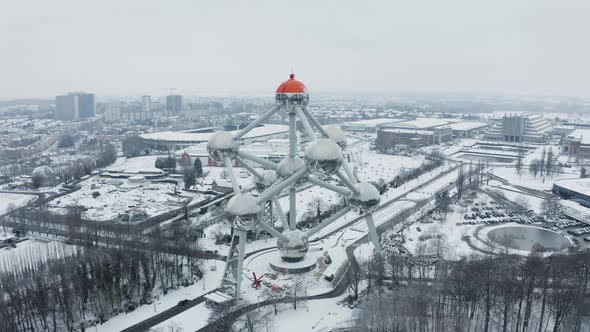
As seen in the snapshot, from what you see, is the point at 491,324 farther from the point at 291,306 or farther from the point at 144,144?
the point at 144,144

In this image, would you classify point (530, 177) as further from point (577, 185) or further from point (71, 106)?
point (71, 106)

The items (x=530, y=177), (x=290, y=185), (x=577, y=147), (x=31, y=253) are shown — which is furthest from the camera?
(x=577, y=147)

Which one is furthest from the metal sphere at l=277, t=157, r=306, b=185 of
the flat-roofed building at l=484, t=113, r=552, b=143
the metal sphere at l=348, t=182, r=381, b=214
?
the flat-roofed building at l=484, t=113, r=552, b=143

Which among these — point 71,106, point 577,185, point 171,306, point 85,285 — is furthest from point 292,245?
point 71,106

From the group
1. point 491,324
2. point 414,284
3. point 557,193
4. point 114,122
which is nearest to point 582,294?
point 491,324

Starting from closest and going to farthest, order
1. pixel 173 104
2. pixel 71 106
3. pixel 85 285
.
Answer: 1. pixel 85 285
2. pixel 71 106
3. pixel 173 104

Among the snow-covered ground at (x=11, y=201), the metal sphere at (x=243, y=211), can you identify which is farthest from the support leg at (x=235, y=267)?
the snow-covered ground at (x=11, y=201)

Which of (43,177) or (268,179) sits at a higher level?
(268,179)
